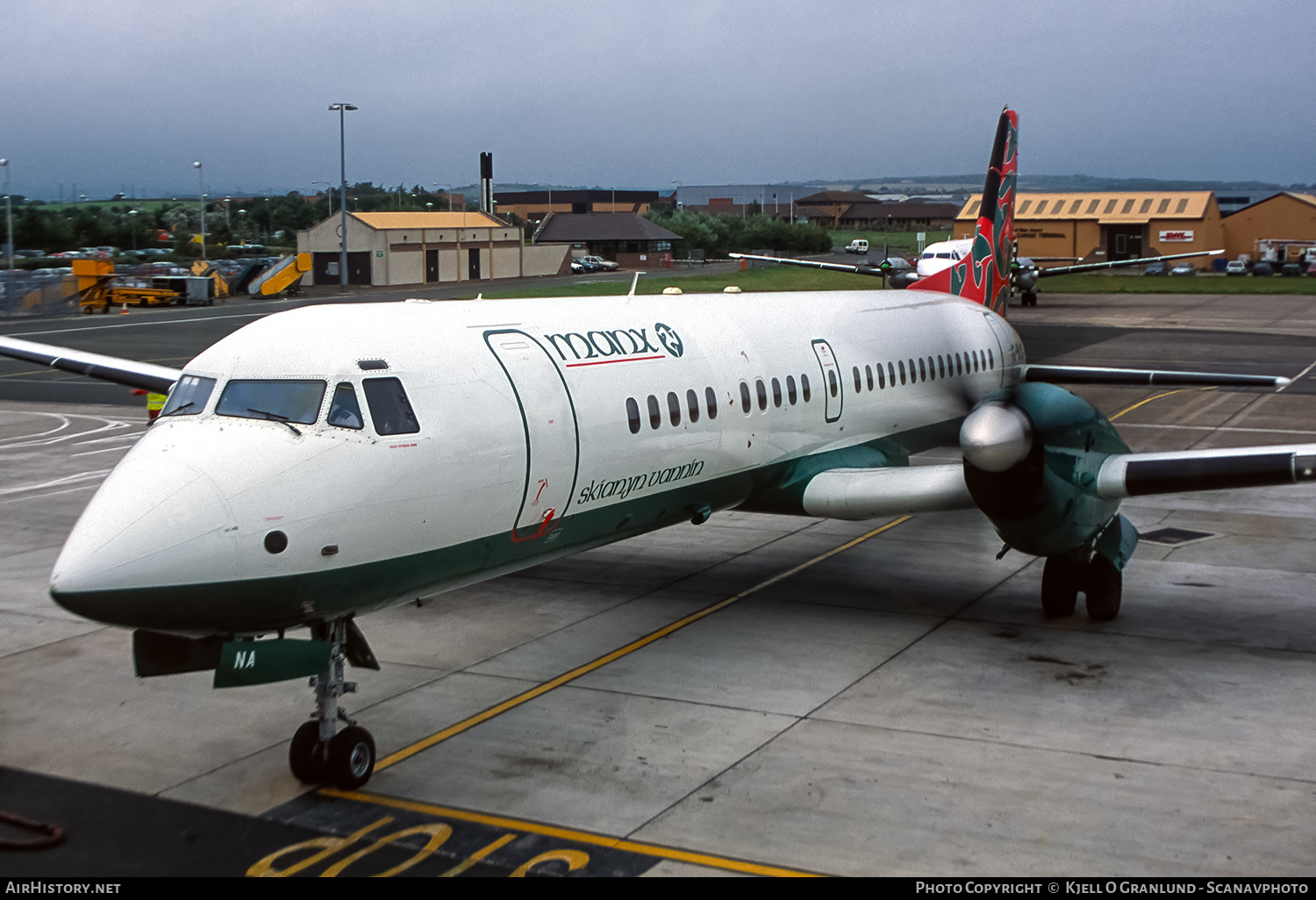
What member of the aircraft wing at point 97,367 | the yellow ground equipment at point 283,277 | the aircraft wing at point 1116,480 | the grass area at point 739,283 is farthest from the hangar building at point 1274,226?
the aircraft wing at point 97,367

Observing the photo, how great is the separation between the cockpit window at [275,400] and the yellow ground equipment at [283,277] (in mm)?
67460

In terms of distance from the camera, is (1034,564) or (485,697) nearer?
(485,697)

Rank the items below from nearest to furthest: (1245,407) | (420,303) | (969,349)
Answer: (420,303)
(969,349)
(1245,407)

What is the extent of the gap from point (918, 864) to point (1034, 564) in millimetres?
9716

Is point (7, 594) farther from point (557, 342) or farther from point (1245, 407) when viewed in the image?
point (1245, 407)

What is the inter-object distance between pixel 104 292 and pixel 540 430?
206 feet

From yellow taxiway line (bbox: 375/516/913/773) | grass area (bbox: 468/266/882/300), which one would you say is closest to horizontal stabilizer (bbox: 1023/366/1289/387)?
yellow taxiway line (bbox: 375/516/913/773)

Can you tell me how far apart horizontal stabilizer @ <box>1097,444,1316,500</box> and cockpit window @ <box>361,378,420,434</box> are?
7.43 metres

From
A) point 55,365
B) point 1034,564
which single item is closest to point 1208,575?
point 1034,564

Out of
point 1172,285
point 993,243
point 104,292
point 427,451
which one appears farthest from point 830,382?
point 1172,285

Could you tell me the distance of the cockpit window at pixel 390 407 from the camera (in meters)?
10.2

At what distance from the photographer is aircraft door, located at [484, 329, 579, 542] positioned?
11477 millimetres

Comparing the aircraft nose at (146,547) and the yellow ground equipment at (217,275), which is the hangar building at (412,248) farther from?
the aircraft nose at (146,547)

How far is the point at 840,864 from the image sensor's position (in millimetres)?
8766
